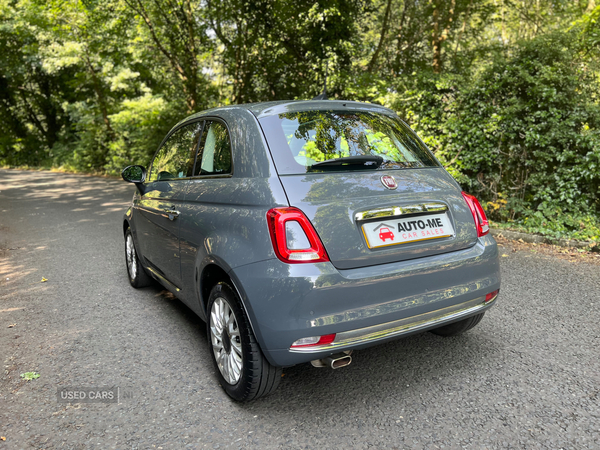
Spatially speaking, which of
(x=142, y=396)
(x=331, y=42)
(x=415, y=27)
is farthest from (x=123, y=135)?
(x=142, y=396)

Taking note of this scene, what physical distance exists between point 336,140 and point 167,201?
1566 mm

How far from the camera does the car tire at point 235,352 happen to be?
98.8 inches

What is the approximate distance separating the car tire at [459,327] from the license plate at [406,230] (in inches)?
36.0

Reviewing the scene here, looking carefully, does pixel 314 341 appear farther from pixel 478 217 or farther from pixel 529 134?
pixel 529 134

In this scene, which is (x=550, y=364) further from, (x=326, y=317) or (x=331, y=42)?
(x=331, y=42)

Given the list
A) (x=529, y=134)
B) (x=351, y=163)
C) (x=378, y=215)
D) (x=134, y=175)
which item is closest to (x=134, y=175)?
(x=134, y=175)

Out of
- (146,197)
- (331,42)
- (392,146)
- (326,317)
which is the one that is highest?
(331,42)

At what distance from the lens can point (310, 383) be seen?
2979 millimetres

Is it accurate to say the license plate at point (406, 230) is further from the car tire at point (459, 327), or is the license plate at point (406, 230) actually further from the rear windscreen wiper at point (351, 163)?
the car tire at point (459, 327)

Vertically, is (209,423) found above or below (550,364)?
above

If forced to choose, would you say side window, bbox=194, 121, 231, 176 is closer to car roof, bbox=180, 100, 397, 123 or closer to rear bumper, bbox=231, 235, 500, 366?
car roof, bbox=180, 100, 397, 123

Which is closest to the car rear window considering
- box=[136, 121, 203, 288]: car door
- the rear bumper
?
the rear bumper

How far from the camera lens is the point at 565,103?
6.95 m

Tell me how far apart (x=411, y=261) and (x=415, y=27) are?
625 inches
